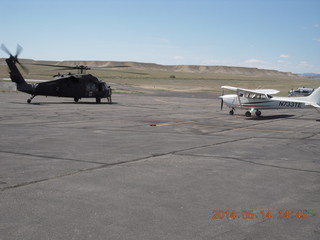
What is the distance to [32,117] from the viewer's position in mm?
23562

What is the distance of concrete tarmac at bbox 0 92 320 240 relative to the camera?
6.35 metres

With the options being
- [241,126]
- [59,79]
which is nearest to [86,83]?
[59,79]

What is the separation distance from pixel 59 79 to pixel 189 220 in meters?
29.6
